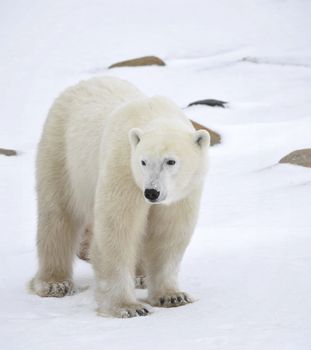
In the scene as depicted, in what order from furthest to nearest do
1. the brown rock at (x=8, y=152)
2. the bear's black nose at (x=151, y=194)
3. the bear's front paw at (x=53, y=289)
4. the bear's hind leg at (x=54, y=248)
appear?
the brown rock at (x=8, y=152) < the bear's hind leg at (x=54, y=248) < the bear's front paw at (x=53, y=289) < the bear's black nose at (x=151, y=194)

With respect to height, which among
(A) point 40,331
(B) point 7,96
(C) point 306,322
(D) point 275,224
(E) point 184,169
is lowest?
(B) point 7,96

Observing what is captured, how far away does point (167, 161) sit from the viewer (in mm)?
3488

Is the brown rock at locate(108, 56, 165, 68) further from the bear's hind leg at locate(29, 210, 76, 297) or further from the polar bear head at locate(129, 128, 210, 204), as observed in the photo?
the polar bear head at locate(129, 128, 210, 204)

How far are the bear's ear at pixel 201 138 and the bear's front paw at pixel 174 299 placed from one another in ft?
2.82

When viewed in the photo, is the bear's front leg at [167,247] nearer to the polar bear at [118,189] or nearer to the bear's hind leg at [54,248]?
the polar bear at [118,189]

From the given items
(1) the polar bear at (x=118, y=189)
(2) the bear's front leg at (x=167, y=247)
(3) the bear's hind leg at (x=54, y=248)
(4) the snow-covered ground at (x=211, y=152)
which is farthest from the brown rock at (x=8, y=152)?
(2) the bear's front leg at (x=167, y=247)

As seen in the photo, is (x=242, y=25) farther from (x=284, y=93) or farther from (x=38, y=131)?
(x=38, y=131)

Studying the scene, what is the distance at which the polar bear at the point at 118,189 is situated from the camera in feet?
11.8

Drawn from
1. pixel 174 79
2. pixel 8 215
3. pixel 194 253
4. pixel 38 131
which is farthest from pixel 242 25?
pixel 194 253

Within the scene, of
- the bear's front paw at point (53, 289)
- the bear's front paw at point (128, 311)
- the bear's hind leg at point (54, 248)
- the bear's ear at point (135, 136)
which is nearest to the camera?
the bear's ear at point (135, 136)

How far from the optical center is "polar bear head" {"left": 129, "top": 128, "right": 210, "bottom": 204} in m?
3.43

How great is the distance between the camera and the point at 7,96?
15.2 meters

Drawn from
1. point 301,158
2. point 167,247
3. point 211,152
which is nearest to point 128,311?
point 167,247

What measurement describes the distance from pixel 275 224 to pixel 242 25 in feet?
54.7
